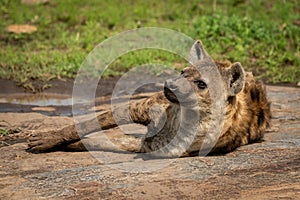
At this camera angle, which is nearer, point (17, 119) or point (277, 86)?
point (17, 119)

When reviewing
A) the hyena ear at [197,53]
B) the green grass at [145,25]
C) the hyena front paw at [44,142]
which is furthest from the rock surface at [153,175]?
the green grass at [145,25]

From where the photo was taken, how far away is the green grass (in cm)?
737

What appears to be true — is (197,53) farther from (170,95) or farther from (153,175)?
(153,175)

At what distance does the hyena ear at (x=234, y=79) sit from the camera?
4332 mm

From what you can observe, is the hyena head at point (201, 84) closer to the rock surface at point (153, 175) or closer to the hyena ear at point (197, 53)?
the hyena ear at point (197, 53)

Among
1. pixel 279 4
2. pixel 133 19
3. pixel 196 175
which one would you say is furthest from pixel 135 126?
pixel 279 4

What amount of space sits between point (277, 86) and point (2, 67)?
11.0ft

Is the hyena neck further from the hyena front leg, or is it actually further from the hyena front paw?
the hyena front paw

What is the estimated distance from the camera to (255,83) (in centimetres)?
498

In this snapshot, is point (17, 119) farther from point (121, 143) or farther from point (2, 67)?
point (2, 67)

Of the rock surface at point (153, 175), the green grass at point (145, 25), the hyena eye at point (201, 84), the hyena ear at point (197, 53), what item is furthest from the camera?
the green grass at point (145, 25)

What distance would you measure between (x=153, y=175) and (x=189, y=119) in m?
Result: 0.62

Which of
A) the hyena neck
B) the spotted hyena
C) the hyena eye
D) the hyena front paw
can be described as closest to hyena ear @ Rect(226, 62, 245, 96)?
the spotted hyena

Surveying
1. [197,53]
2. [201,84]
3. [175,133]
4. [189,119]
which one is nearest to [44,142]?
[175,133]
